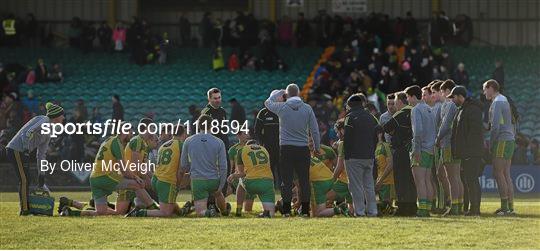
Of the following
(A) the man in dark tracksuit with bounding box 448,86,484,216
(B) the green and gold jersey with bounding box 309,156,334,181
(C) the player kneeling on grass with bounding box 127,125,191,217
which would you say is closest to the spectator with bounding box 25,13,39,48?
(C) the player kneeling on grass with bounding box 127,125,191,217

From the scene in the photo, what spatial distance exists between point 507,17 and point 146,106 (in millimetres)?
12197

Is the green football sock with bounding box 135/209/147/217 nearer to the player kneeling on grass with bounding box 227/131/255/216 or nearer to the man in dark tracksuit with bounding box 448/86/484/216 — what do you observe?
the player kneeling on grass with bounding box 227/131/255/216

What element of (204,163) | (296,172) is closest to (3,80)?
(204,163)

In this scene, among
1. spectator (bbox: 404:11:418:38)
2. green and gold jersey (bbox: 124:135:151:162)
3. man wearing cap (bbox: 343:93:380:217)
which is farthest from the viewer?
spectator (bbox: 404:11:418:38)

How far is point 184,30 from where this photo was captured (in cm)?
4103

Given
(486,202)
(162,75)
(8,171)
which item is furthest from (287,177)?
(162,75)

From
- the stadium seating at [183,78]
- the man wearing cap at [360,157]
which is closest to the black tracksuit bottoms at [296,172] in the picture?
the man wearing cap at [360,157]

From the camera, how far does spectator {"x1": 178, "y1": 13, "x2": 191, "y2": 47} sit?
1606 inches

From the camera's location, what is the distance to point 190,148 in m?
20.3

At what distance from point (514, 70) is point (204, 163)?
20188mm

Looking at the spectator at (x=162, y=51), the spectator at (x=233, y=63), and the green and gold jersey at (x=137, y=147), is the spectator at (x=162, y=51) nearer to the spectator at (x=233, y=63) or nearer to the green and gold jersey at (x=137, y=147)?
the spectator at (x=233, y=63)

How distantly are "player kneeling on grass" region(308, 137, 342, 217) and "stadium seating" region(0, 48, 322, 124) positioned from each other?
44.9 ft

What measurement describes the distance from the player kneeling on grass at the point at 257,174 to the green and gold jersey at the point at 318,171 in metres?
0.70

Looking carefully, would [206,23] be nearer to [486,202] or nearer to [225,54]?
[225,54]
